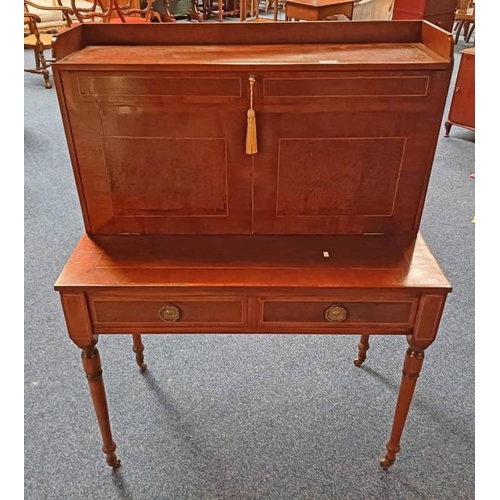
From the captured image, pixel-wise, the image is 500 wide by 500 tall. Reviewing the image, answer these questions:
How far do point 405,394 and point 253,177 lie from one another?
27.3 inches

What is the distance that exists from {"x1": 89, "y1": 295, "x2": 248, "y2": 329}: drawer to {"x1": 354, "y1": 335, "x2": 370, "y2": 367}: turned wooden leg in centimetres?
73

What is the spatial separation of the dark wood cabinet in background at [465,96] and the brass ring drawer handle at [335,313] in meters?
2.73

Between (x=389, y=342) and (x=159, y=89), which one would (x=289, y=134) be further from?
(x=389, y=342)

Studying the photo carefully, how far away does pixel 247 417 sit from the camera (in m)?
1.64

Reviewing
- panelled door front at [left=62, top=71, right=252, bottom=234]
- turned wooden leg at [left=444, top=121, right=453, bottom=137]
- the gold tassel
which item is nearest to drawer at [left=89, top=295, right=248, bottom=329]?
panelled door front at [left=62, top=71, right=252, bottom=234]

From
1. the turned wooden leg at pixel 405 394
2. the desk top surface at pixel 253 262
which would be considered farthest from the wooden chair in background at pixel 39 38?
the turned wooden leg at pixel 405 394

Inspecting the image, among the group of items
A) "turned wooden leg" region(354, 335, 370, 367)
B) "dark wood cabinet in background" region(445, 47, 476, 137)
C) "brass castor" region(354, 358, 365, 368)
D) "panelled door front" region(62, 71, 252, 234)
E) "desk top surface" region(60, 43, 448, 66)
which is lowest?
"brass castor" region(354, 358, 365, 368)

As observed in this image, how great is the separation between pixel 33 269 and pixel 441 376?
180 centimetres

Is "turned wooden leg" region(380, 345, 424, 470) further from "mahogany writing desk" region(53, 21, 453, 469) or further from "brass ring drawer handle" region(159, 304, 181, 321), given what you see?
"brass ring drawer handle" region(159, 304, 181, 321)

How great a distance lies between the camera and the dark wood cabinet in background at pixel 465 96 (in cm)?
333

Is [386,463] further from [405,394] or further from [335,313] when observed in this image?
[335,313]

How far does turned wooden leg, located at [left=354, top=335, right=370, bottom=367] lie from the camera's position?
178 centimetres

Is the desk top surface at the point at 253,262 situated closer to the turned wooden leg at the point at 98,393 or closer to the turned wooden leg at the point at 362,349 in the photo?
the turned wooden leg at the point at 98,393

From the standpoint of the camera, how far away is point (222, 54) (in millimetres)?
1175
